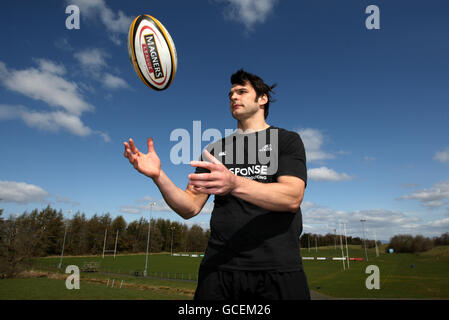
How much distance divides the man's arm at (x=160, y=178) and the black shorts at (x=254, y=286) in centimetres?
77

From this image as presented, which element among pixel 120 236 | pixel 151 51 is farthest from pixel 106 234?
pixel 151 51

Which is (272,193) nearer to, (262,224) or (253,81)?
(262,224)

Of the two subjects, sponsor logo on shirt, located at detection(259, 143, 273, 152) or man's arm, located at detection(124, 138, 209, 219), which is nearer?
man's arm, located at detection(124, 138, 209, 219)

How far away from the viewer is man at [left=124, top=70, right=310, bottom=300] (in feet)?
8.11

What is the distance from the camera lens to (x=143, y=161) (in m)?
2.68

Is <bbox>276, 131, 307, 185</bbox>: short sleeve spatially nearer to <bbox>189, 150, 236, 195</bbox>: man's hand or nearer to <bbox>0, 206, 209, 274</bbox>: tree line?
<bbox>189, 150, 236, 195</bbox>: man's hand

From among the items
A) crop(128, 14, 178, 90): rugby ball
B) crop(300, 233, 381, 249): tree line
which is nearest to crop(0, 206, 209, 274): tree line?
crop(300, 233, 381, 249): tree line

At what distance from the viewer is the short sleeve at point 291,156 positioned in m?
→ 2.56

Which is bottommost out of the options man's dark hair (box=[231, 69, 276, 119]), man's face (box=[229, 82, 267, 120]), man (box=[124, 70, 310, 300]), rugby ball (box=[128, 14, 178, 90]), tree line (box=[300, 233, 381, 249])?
tree line (box=[300, 233, 381, 249])

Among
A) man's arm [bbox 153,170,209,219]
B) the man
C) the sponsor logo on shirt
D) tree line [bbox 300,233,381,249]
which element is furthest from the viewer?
tree line [bbox 300,233,381,249]

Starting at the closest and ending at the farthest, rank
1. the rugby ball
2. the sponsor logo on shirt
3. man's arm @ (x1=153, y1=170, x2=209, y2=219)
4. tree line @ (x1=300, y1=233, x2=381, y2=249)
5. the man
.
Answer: the man < man's arm @ (x1=153, y1=170, x2=209, y2=219) < the sponsor logo on shirt < the rugby ball < tree line @ (x1=300, y1=233, x2=381, y2=249)

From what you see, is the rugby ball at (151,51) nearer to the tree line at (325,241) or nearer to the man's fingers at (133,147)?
the man's fingers at (133,147)

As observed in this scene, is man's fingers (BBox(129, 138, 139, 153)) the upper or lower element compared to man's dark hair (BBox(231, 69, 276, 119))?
lower
